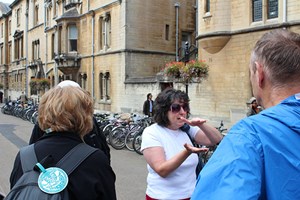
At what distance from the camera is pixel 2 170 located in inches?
314

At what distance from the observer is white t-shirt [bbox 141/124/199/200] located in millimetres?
2783

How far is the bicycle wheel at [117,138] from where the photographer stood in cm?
1128

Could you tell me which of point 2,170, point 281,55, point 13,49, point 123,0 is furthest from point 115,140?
point 13,49

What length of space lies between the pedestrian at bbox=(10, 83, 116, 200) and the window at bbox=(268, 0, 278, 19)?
39.0 ft

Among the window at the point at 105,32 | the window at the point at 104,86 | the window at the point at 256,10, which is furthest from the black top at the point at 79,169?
the window at the point at 105,32

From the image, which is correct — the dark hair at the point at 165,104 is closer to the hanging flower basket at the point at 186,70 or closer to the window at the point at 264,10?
the hanging flower basket at the point at 186,70

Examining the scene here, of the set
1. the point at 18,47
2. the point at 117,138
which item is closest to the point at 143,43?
the point at 117,138

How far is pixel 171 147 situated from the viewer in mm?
2875

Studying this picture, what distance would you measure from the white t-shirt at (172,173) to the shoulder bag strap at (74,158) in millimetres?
889

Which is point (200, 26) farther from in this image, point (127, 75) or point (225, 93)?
point (127, 75)

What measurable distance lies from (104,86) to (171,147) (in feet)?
68.2

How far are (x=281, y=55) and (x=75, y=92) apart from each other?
4.34ft

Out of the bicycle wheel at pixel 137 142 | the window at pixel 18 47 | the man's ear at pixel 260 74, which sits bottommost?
the bicycle wheel at pixel 137 142

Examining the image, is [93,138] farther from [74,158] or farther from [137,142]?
[137,142]
